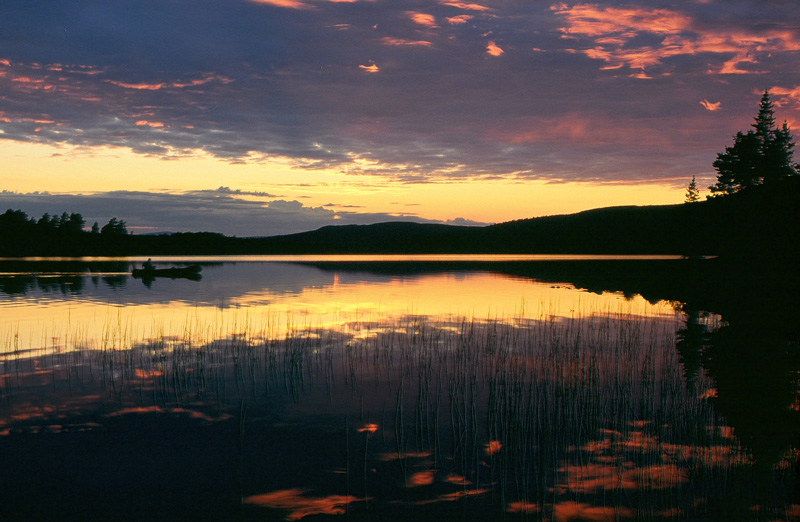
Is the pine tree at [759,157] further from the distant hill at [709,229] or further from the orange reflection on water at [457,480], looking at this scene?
the orange reflection on water at [457,480]

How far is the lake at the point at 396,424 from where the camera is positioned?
8.27m

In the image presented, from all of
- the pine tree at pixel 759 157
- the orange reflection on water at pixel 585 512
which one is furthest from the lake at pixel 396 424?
the pine tree at pixel 759 157

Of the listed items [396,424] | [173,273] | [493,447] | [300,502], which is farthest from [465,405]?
[173,273]

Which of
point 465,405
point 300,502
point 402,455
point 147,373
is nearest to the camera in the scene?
point 300,502

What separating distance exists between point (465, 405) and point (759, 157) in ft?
256

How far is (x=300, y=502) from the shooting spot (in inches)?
327

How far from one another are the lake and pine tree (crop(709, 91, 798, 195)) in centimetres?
5776

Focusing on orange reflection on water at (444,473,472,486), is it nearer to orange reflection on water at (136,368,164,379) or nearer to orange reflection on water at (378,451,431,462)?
orange reflection on water at (378,451,431,462)

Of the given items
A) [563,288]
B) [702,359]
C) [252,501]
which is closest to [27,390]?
[252,501]

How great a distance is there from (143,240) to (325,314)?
179008mm

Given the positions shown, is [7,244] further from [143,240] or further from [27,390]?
[27,390]

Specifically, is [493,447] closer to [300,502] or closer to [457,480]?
[457,480]

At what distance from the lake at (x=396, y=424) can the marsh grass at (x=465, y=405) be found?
0.06 metres

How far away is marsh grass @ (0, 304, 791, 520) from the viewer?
8.55 metres
